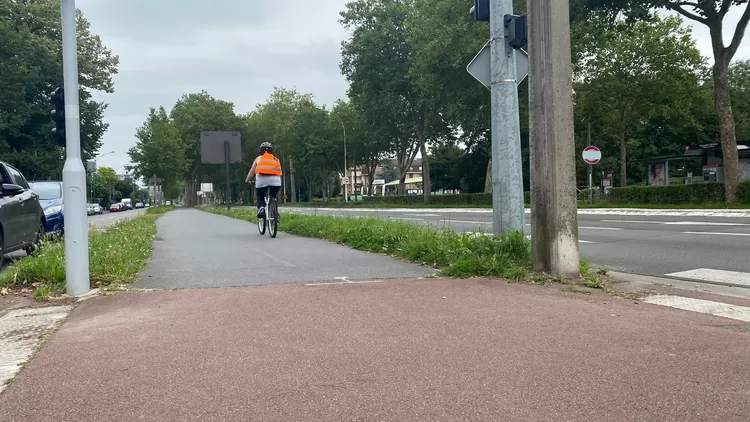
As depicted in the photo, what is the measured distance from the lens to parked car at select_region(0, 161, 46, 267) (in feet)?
27.0

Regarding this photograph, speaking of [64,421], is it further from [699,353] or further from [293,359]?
[699,353]

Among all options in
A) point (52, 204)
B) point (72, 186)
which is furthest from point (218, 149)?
point (72, 186)

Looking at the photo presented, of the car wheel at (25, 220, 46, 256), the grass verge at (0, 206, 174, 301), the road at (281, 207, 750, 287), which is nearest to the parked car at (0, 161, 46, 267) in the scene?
the car wheel at (25, 220, 46, 256)

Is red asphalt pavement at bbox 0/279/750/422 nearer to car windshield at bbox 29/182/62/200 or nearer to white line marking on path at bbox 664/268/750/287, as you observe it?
white line marking on path at bbox 664/268/750/287

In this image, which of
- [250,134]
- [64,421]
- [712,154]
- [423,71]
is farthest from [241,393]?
[250,134]

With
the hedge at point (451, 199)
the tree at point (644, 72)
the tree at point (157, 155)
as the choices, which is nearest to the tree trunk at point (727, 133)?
the tree at point (644, 72)

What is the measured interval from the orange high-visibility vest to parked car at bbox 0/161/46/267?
13.0 feet

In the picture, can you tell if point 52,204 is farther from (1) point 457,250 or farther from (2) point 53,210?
(1) point 457,250

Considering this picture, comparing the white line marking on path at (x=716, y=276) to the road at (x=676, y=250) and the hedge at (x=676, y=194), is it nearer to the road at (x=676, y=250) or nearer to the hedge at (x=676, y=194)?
the road at (x=676, y=250)

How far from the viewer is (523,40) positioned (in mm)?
7211

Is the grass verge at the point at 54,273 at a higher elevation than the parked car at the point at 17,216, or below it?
below

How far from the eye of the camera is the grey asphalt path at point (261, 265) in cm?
648

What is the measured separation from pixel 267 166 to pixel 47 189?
570 cm

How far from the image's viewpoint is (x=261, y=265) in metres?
7.57
